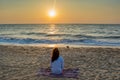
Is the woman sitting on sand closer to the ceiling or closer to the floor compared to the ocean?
Answer: closer to the floor

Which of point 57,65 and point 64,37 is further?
point 64,37

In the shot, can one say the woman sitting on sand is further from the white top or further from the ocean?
the ocean

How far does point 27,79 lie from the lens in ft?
30.6

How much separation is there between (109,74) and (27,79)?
3406mm

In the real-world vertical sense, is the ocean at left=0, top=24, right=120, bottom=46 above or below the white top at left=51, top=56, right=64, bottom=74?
above

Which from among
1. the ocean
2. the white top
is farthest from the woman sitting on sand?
the ocean

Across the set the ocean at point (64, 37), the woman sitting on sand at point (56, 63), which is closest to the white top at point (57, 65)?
the woman sitting on sand at point (56, 63)

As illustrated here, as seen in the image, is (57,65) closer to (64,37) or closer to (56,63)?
(56,63)

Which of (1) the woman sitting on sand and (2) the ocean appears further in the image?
(2) the ocean

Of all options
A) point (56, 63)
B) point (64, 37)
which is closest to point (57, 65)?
point (56, 63)

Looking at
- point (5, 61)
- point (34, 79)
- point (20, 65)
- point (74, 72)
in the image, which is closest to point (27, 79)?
point (34, 79)

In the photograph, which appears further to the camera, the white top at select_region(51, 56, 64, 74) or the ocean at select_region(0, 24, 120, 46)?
the ocean at select_region(0, 24, 120, 46)

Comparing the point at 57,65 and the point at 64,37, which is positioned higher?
the point at 64,37

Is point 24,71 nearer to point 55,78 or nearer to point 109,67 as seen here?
point 55,78
